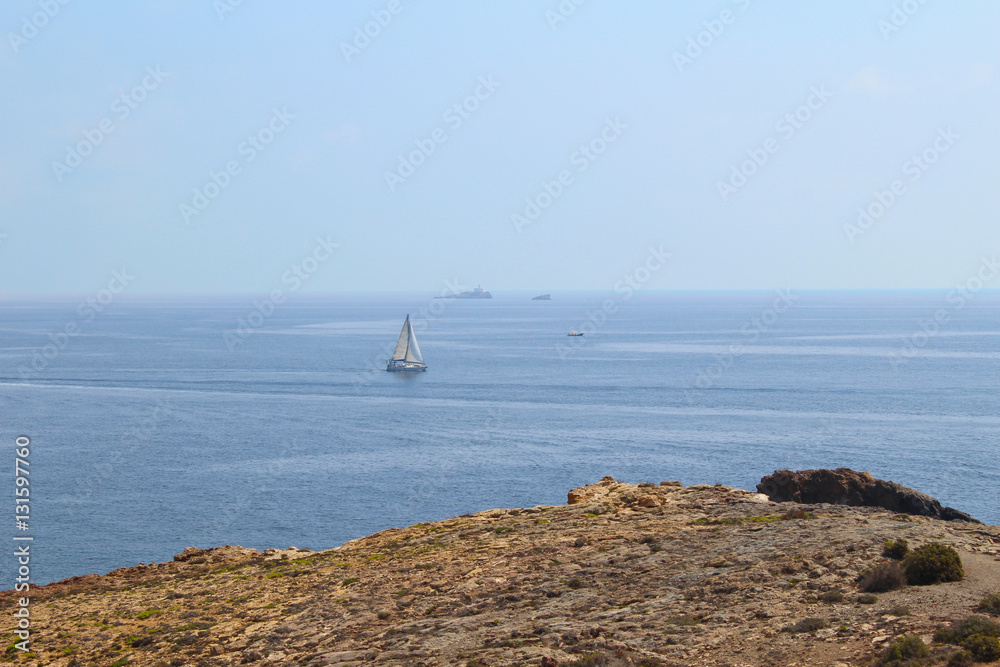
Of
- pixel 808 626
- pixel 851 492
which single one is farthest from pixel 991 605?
pixel 851 492

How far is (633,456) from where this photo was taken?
77188 millimetres

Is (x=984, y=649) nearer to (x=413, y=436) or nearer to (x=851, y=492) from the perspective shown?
(x=851, y=492)

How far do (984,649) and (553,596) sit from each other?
10.6m

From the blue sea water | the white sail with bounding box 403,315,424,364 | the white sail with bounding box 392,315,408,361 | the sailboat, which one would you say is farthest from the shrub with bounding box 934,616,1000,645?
the white sail with bounding box 392,315,408,361

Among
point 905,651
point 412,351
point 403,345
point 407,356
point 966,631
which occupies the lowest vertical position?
point 407,356

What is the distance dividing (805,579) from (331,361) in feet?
470

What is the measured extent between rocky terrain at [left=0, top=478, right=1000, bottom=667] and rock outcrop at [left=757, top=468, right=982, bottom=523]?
1.57 meters

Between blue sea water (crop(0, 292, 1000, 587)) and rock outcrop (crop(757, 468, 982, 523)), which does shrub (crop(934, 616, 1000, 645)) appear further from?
blue sea water (crop(0, 292, 1000, 587))

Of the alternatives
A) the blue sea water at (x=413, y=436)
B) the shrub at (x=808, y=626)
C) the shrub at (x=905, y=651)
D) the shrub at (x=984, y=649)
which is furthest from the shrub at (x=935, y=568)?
the blue sea water at (x=413, y=436)

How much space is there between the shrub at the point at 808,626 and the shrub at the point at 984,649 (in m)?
3.22

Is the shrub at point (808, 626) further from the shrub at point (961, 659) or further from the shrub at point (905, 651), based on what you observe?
the shrub at point (961, 659)

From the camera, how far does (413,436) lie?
89.0m

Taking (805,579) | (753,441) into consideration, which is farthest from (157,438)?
(805,579)

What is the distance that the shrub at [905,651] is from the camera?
1548cm
